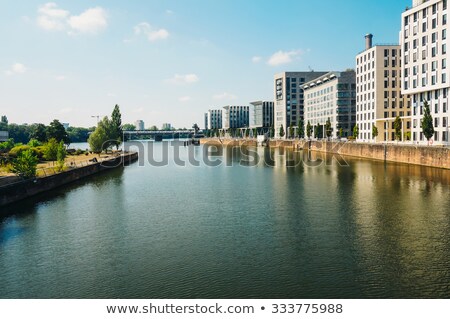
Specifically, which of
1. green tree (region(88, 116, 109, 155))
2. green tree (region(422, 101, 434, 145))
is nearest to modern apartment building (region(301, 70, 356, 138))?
green tree (region(422, 101, 434, 145))

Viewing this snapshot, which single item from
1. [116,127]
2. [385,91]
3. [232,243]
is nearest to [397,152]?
[385,91]

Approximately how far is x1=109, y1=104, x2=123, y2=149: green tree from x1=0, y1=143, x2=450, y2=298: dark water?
75420mm

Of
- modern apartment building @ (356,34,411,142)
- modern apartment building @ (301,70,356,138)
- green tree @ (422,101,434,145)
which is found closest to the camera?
green tree @ (422,101,434,145)

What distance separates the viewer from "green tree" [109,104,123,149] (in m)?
131

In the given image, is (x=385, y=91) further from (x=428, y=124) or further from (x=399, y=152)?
(x=428, y=124)

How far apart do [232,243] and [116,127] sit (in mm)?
112804

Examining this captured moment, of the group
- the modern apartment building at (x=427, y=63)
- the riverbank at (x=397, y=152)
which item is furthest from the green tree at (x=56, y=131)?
the modern apartment building at (x=427, y=63)

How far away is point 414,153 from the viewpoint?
84.0 metres

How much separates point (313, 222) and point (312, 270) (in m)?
13.0

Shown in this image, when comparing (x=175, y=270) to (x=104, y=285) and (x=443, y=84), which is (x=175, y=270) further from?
(x=443, y=84)

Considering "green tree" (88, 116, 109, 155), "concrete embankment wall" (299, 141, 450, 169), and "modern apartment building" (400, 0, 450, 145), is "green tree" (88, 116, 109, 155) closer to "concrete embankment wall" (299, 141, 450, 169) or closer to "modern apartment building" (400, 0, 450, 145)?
"concrete embankment wall" (299, 141, 450, 169)

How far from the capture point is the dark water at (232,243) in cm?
2356

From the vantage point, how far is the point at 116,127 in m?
137

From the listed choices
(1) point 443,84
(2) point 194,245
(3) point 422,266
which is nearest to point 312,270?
(3) point 422,266
